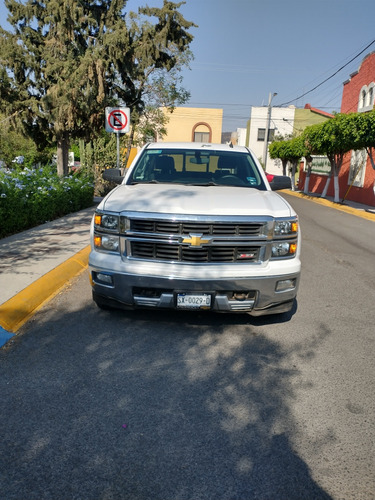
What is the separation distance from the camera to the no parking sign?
10.9 metres

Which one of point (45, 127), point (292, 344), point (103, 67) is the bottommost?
point (292, 344)

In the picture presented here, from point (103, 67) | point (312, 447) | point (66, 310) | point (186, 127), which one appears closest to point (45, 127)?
point (103, 67)

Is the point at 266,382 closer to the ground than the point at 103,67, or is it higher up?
closer to the ground

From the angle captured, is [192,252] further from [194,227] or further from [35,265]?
[35,265]

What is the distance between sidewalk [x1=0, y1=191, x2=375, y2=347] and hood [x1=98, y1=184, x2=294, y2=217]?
4.57 ft

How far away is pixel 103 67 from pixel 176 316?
16.2 m

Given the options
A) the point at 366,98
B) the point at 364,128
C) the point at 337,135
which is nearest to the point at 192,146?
the point at 364,128

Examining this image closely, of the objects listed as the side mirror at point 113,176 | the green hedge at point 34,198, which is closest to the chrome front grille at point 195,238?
the side mirror at point 113,176

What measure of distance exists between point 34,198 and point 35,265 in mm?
3300

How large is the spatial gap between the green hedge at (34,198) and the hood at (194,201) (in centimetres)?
362

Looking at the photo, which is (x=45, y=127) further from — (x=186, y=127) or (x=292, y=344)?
(x=186, y=127)

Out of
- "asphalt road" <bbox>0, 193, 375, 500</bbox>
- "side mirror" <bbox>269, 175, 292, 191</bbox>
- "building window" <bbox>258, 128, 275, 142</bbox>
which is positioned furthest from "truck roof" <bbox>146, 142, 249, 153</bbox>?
"building window" <bbox>258, 128, 275, 142</bbox>

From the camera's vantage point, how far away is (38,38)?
18.6 meters

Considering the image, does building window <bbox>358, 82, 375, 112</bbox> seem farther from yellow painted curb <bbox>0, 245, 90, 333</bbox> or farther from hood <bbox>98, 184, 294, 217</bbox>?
yellow painted curb <bbox>0, 245, 90, 333</bbox>
